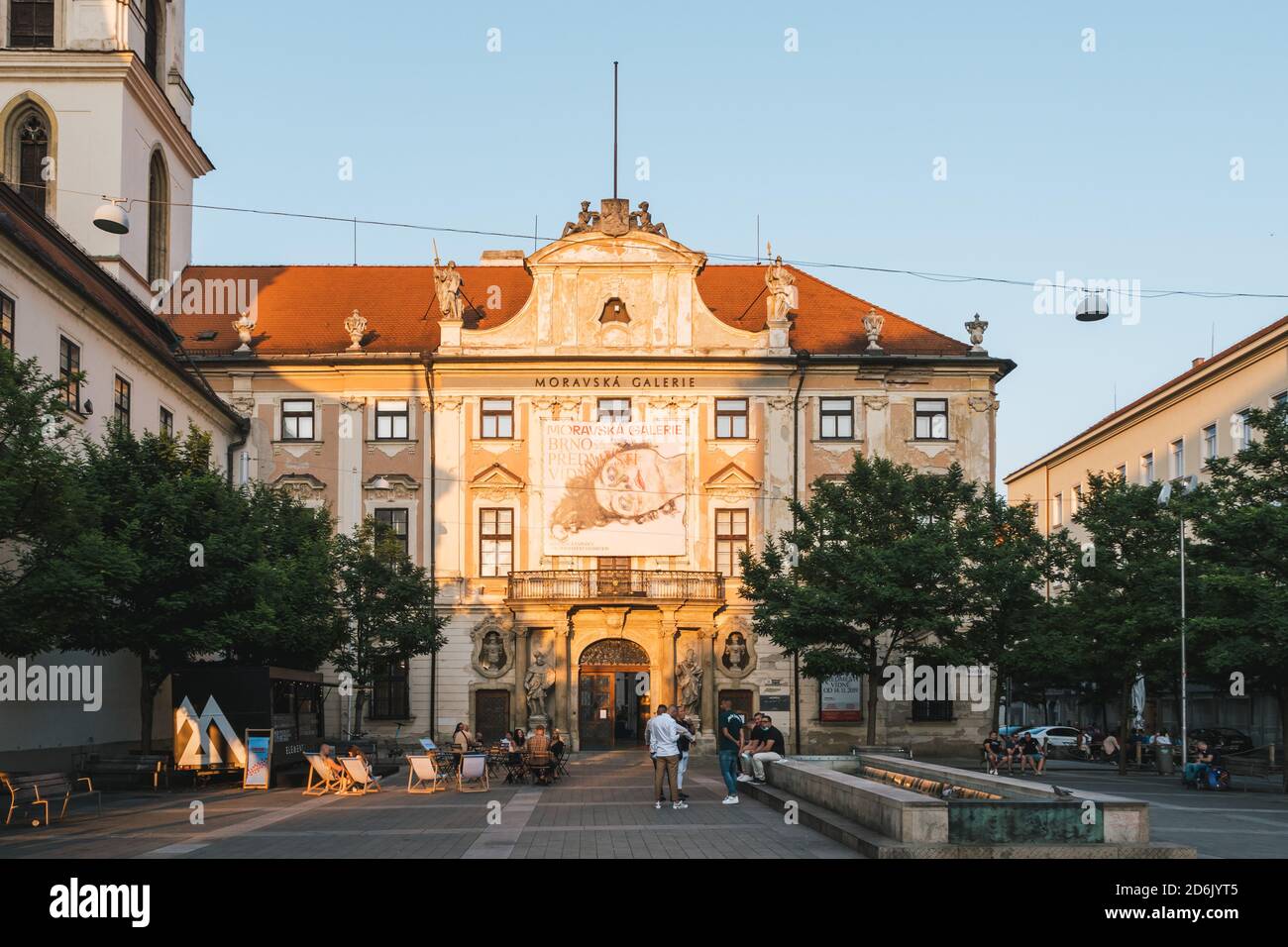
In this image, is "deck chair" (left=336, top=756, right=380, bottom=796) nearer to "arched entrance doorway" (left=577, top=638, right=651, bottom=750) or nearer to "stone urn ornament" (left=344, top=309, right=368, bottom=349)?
"arched entrance doorway" (left=577, top=638, right=651, bottom=750)

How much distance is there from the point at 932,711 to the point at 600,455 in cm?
1427

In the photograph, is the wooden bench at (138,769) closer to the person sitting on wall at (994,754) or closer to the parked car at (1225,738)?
the person sitting on wall at (994,754)

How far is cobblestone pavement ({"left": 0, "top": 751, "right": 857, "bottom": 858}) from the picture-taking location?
1730 cm

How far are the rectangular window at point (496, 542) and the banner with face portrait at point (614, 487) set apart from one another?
1333mm

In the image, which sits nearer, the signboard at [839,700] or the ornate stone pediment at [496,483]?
the signboard at [839,700]

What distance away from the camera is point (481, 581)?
51.0 metres

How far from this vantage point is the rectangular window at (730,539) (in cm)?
5103

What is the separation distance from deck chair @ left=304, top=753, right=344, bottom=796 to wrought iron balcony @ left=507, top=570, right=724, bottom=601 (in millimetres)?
20516

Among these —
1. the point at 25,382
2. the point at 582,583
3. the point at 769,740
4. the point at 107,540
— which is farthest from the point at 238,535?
the point at 582,583

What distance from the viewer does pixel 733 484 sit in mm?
51125

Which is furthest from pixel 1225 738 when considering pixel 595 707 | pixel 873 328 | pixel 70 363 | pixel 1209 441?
pixel 70 363

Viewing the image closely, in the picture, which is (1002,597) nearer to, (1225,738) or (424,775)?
(1225,738)

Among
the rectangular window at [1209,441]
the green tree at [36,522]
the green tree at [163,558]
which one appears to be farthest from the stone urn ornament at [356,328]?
the rectangular window at [1209,441]
